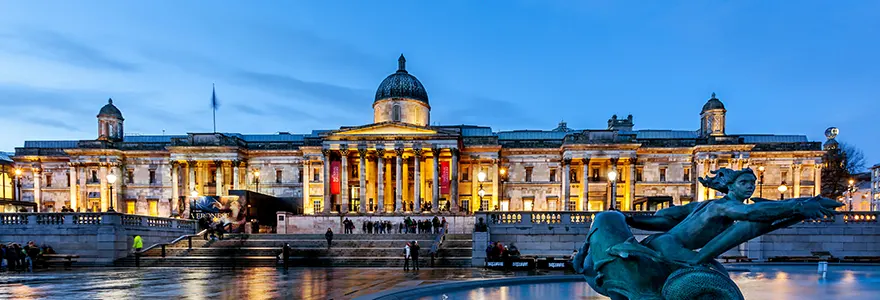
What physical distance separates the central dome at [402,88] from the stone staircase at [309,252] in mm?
28010

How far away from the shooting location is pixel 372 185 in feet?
191

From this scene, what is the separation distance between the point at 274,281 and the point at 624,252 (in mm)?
15302

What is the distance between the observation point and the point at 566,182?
186 ft

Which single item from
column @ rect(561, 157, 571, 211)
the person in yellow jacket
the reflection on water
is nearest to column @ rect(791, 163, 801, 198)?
column @ rect(561, 157, 571, 211)

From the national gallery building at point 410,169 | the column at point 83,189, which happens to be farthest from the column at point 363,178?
the column at point 83,189

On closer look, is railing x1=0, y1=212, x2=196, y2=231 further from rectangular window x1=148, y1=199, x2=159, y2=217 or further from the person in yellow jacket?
rectangular window x1=148, y1=199, x2=159, y2=217

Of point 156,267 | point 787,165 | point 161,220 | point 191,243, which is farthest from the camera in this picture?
point 787,165

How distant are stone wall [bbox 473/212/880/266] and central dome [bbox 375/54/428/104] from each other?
106 feet

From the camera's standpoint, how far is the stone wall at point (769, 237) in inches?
1079

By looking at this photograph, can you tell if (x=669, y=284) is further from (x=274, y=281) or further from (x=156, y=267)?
(x=156, y=267)

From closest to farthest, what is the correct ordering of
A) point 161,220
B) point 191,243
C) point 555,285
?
point 555,285
point 191,243
point 161,220

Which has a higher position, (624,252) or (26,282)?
(624,252)

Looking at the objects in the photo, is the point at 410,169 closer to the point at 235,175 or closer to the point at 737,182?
the point at 235,175

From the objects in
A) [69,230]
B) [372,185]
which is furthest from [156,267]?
[372,185]
